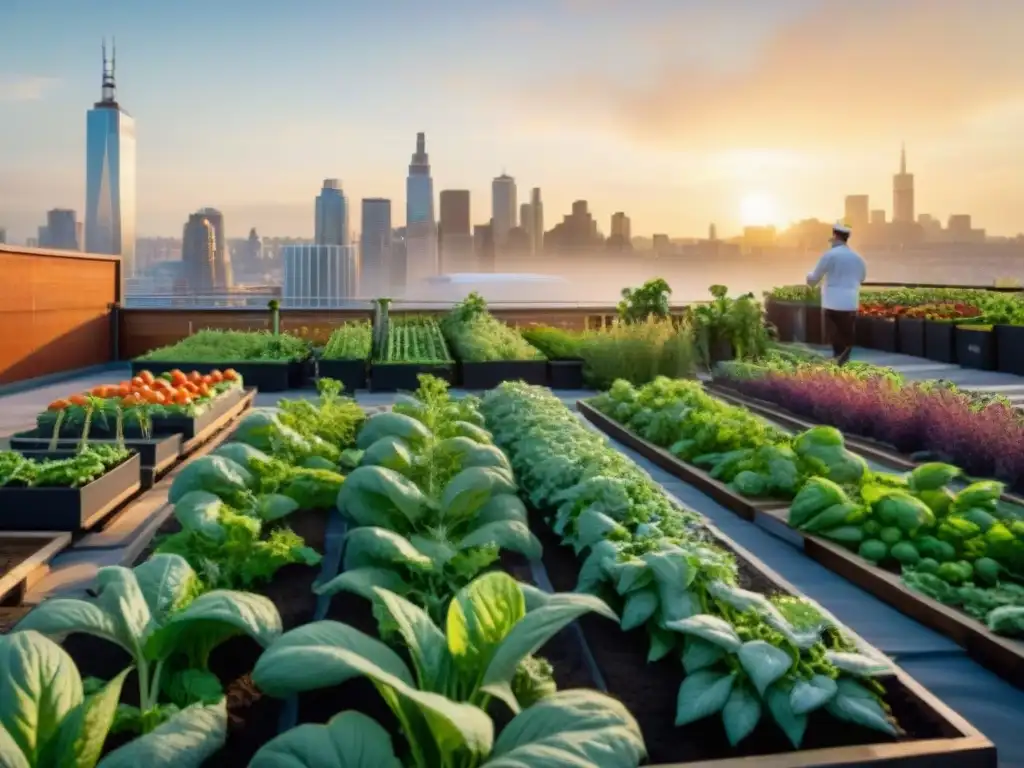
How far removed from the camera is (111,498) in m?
3.88

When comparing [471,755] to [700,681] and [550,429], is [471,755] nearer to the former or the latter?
[700,681]

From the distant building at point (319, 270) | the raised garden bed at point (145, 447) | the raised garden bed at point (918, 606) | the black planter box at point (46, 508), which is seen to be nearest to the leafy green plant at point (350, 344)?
the raised garden bed at point (145, 447)

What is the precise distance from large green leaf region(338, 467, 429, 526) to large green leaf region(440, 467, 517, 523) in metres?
0.08

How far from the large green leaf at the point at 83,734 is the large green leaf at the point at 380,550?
0.80 m

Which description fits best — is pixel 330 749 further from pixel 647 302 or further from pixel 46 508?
pixel 647 302

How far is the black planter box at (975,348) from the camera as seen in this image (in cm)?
984

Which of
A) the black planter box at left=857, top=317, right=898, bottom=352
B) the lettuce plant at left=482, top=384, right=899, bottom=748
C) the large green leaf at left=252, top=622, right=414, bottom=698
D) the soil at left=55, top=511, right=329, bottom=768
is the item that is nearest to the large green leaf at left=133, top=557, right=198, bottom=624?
the soil at left=55, top=511, right=329, bottom=768

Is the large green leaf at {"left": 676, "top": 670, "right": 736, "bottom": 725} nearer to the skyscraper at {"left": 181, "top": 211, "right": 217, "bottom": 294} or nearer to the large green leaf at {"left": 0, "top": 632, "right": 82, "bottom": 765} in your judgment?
the large green leaf at {"left": 0, "top": 632, "right": 82, "bottom": 765}

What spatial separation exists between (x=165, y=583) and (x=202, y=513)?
2.04 ft

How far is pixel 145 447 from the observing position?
179 inches

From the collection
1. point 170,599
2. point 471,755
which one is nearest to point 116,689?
point 170,599

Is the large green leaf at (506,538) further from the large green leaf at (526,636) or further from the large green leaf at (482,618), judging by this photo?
the large green leaf at (526,636)

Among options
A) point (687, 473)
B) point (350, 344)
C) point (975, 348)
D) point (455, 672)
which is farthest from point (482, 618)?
point (975, 348)

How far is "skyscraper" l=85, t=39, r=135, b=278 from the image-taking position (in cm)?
10238
